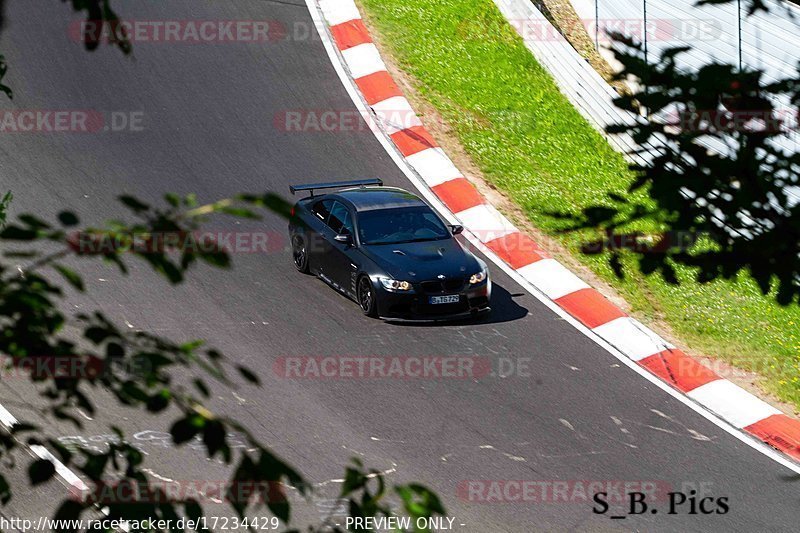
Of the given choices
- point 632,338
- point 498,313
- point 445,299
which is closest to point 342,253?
point 445,299

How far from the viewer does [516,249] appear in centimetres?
1481

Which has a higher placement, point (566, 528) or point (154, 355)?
point (154, 355)

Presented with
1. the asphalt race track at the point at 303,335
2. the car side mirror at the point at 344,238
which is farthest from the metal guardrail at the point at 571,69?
the car side mirror at the point at 344,238

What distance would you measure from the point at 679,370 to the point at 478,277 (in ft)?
8.64

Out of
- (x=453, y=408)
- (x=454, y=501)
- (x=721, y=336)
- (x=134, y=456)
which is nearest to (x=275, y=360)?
(x=453, y=408)

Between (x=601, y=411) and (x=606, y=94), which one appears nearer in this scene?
(x=601, y=411)

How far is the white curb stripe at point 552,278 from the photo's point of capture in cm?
1395

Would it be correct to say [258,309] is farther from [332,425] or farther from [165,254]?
[165,254]

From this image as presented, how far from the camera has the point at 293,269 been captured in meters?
A: 14.3

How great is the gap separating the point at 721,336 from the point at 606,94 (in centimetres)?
512

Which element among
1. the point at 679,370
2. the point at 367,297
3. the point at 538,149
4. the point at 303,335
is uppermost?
the point at 538,149

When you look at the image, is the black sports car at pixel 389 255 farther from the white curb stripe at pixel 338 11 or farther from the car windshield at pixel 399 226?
the white curb stripe at pixel 338 11

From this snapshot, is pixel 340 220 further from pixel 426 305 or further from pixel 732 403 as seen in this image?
pixel 732 403

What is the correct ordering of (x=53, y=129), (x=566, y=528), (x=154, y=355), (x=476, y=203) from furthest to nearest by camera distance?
1. (x=53, y=129)
2. (x=476, y=203)
3. (x=566, y=528)
4. (x=154, y=355)
